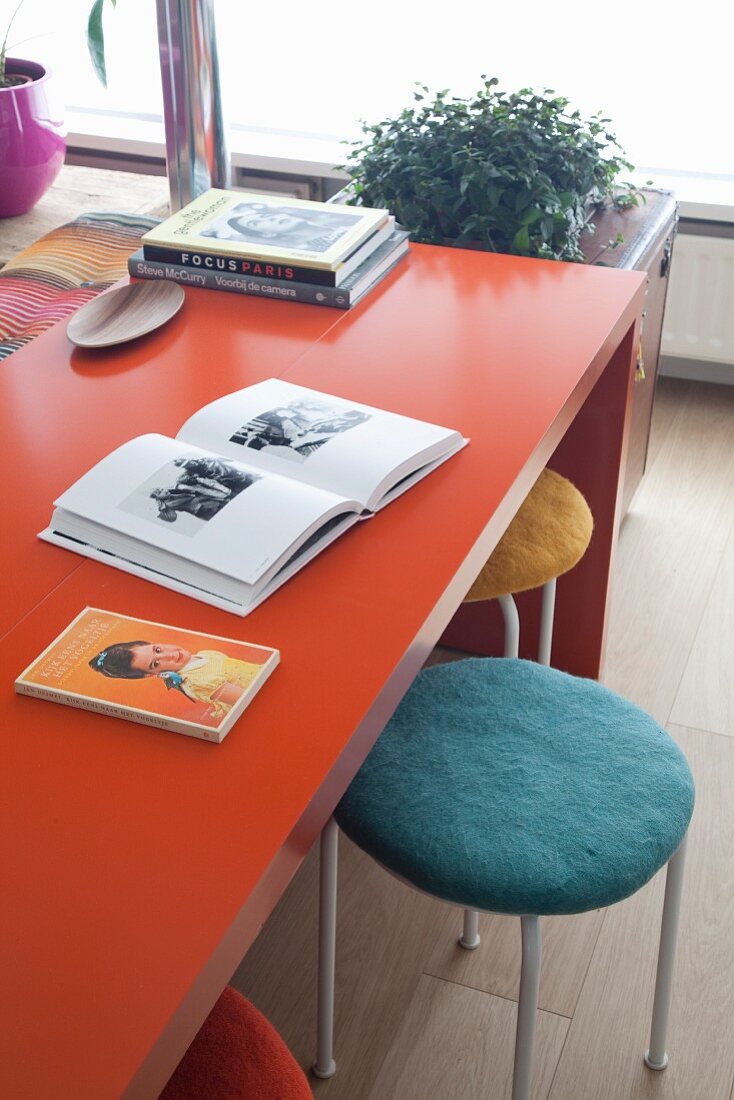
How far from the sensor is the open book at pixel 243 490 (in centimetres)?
119

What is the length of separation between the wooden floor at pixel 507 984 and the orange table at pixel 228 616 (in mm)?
621

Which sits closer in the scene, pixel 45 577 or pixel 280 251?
pixel 45 577

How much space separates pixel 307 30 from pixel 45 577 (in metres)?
2.44

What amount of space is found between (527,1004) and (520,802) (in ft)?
0.69

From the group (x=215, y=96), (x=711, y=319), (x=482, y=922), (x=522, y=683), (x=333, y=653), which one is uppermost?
(x=215, y=96)

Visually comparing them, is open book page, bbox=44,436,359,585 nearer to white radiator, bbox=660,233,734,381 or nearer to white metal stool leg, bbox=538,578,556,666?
white metal stool leg, bbox=538,578,556,666

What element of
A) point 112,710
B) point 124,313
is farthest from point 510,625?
point 112,710

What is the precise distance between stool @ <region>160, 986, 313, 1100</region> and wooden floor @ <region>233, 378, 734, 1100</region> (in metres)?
0.60

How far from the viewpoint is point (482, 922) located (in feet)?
5.97

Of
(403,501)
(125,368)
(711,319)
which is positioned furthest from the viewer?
(711,319)

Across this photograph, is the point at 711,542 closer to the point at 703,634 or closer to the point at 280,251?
the point at 703,634

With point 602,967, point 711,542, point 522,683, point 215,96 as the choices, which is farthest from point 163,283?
point 711,542

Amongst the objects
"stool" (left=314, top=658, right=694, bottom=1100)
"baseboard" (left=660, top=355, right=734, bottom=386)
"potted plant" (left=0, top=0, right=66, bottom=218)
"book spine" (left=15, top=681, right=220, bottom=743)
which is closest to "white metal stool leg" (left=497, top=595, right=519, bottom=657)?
"stool" (left=314, top=658, right=694, bottom=1100)

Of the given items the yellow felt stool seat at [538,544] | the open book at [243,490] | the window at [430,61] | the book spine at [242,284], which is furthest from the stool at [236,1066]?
the window at [430,61]
